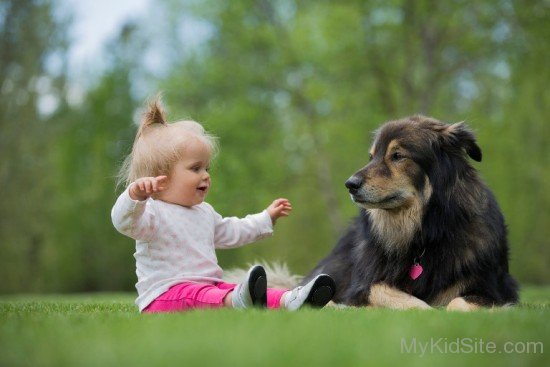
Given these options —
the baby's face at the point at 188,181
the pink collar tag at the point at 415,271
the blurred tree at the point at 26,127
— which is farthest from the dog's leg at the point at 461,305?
the blurred tree at the point at 26,127

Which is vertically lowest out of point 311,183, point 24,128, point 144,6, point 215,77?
point 311,183

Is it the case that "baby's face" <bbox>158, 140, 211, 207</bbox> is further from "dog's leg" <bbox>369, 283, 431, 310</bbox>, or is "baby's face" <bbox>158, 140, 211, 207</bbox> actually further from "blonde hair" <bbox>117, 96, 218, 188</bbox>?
"dog's leg" <bbox>369, 283, 431, 310</bbox>

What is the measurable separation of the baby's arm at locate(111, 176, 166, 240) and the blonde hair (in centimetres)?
45

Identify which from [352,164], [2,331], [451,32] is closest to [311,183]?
[352,164]

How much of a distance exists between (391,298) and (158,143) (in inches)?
77.4

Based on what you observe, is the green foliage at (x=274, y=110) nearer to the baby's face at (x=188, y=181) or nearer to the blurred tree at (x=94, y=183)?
the blurred tree at (x=94, y=183)

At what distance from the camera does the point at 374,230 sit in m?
4.91

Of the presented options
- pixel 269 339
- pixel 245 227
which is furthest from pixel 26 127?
pixel 269 339

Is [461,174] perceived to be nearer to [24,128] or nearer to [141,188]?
[141,188]

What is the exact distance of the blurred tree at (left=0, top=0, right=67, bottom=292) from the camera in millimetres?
17469

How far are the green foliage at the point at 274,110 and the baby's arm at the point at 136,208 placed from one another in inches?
565

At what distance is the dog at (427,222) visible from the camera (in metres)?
4.55

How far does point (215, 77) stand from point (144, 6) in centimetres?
724

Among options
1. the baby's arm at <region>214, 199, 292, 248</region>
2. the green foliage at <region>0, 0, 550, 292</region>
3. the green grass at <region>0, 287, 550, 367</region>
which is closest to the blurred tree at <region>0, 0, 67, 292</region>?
the green foliage at <region>0, 0, 550, 292</region>
